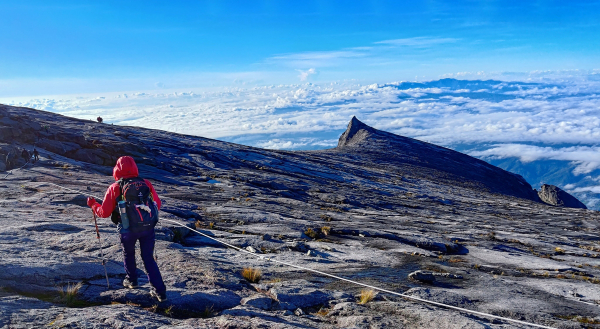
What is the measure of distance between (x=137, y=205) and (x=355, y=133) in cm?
11738

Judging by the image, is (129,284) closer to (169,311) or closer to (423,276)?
(169,311)

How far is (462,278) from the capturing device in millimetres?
14469

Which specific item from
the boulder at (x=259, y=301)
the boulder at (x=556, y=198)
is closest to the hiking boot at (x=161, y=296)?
the boulder at (x=259, y=301)

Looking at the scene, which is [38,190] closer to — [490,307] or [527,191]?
[490,307]

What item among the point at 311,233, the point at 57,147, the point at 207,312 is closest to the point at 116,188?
the point at 207,312

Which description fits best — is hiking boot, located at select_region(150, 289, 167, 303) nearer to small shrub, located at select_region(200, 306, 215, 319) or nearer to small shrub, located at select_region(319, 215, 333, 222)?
small shrub, located at select_region(200, 306, 215, 319)

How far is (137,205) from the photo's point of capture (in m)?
9.46

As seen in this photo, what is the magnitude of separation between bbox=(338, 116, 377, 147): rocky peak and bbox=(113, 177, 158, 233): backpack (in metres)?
106

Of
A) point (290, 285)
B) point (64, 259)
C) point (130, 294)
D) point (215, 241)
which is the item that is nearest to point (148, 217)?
point (130, 294)

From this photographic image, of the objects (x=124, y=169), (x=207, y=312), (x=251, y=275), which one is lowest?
(x=251, y=275)

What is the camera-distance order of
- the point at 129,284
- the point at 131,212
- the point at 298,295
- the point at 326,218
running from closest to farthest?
1. the point at 131,212
2. the point at 129,284
3. the point at 298,295
4. the point at 326,218

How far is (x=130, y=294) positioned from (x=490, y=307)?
10447 mm

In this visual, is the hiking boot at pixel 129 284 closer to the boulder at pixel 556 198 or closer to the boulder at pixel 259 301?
the boulder at pixel 259 301

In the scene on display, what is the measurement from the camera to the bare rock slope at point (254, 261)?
9.06m
